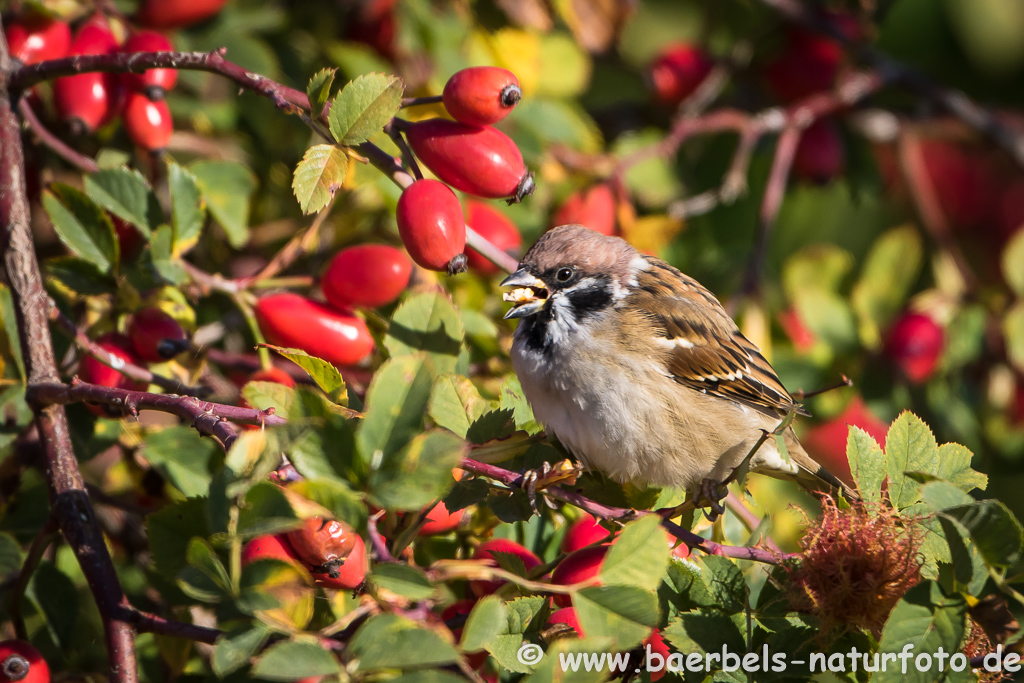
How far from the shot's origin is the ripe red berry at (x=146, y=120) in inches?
77.8

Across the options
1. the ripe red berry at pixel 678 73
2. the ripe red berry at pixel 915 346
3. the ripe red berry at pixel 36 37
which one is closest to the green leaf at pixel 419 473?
the ripe red berry at pixel 36 37

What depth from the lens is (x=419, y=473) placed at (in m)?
1.05

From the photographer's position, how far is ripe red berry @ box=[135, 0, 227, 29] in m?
2.28

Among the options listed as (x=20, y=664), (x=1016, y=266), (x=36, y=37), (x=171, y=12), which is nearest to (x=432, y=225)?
(x=20, y=664)

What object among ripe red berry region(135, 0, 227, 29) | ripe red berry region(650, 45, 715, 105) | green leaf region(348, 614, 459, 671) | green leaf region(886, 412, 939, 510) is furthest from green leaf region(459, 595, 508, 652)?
ripe red berry region(650, 45, 715, 105)

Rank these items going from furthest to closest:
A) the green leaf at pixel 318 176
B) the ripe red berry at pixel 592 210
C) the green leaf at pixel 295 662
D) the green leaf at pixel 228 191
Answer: the ripe red berry at pixel 592 210, the green leaf at pixel 228 191, the green leaf at pixel 318 176, the green leaf at pixel 295 662

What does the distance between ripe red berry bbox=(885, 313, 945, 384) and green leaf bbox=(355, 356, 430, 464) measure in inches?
93.1

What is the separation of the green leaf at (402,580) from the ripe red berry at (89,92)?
1431 mm

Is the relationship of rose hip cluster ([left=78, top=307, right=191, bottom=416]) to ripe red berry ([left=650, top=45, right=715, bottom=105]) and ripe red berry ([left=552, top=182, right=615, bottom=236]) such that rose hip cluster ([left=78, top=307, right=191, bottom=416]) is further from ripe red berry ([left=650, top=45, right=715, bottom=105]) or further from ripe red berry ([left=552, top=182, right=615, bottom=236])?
ripe red berry ([left=650, top=45, right=715, bottom=105])

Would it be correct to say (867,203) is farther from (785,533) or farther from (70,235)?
(70,235)

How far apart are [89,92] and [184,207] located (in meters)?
0.35

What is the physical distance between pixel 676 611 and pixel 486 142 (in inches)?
34.8

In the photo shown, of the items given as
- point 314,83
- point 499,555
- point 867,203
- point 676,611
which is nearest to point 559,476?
point 499,555

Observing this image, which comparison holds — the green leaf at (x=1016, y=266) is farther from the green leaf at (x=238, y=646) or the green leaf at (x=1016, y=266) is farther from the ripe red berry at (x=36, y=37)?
the ripe red berry at (x=36, y=37)
